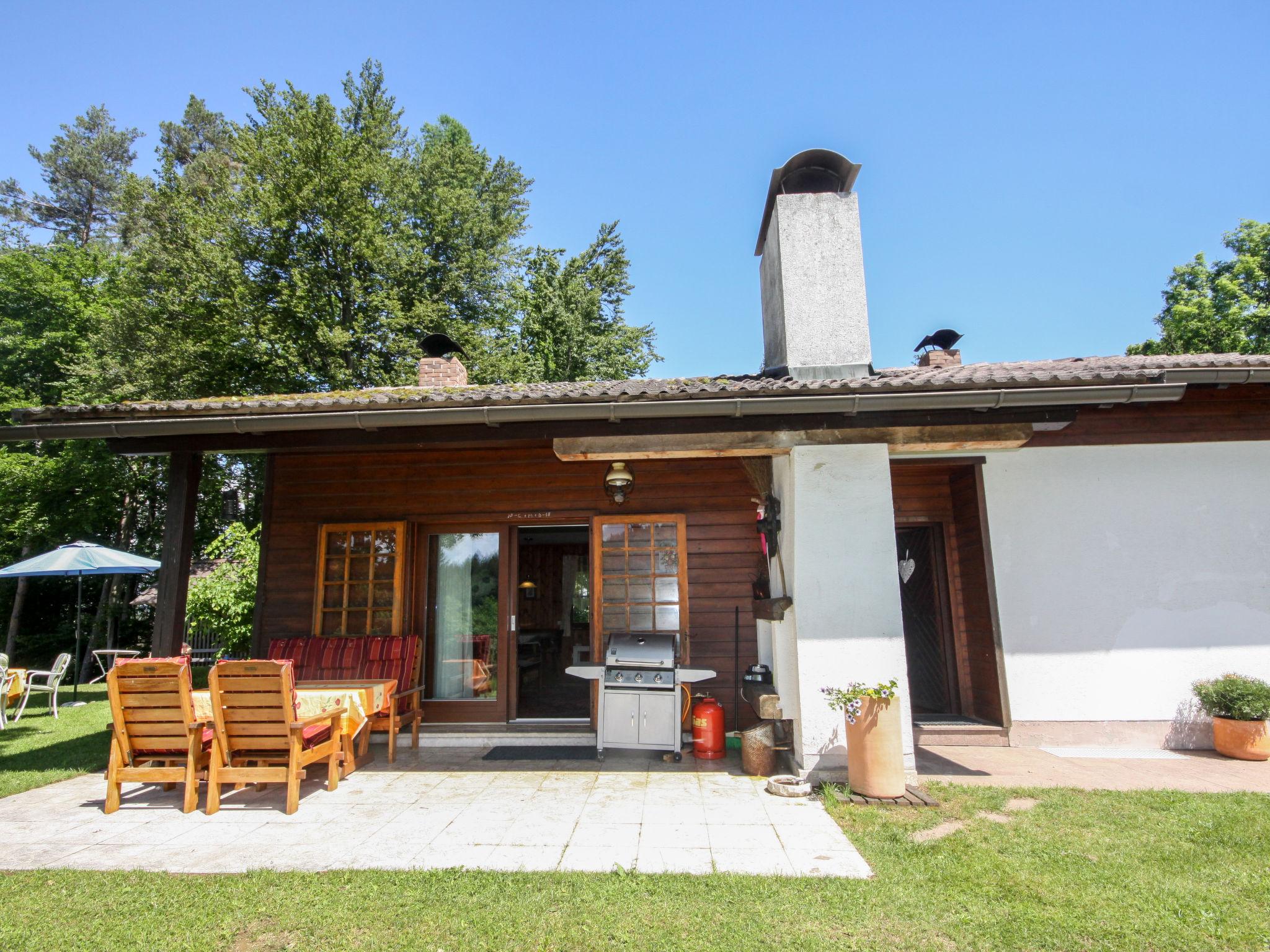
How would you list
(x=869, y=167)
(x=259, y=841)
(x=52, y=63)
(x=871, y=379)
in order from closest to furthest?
(x=259, y=841), (x=871, y=379), (x=869, y=167), (x=52, y=63)

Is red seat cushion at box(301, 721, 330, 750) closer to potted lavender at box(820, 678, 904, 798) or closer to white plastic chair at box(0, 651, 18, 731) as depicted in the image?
potted lavender at box(820, 678, 904, 798)

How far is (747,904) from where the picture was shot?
8.87 feet

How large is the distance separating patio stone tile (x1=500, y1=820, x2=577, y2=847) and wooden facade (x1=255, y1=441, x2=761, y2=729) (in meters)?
2.52

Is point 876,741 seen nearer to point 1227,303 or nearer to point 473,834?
point 473,834

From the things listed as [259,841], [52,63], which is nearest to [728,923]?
[259,841]

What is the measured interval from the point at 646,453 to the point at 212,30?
7385mm

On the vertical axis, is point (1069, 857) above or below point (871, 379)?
below

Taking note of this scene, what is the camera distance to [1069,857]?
10.3 ft

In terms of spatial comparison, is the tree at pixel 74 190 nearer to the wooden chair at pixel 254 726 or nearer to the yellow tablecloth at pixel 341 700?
the yellow tablecloth at pixel 341 700

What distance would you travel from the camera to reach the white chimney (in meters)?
5.70

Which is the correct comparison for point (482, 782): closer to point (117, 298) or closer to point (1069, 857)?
point (1069, 857)

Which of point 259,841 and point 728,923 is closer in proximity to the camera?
point 728,923

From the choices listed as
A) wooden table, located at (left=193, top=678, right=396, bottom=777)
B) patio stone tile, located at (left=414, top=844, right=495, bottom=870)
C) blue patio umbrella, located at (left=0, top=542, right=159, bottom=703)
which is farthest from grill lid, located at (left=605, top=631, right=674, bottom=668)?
blue patio umbrella, located at (left=0, top=542, right=159, bottom=703)

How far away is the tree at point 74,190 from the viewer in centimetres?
2080
